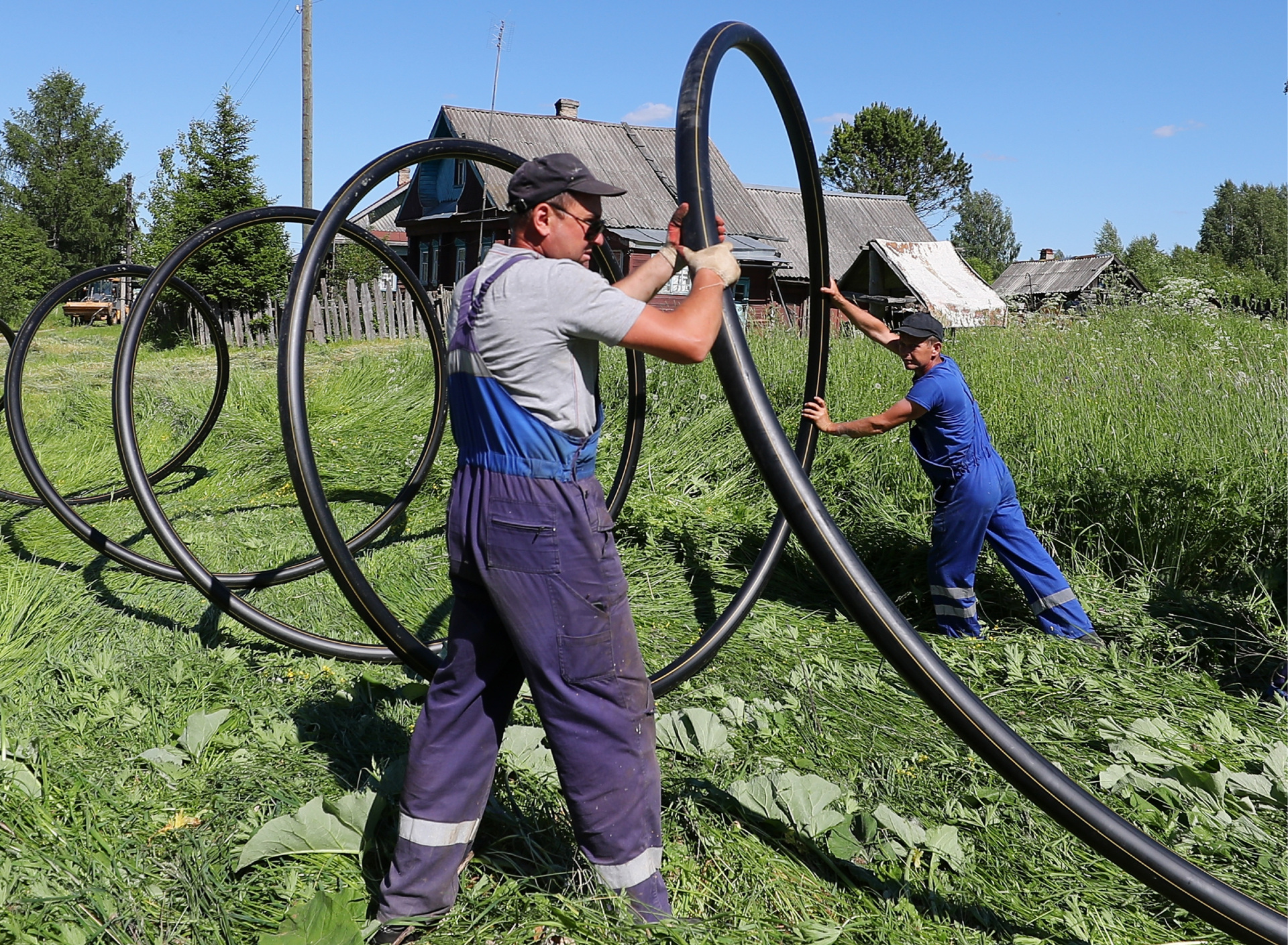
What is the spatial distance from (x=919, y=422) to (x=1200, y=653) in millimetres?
1607

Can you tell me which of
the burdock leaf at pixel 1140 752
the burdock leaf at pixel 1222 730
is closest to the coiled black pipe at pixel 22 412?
the burdock leaf at pixel 1140 752

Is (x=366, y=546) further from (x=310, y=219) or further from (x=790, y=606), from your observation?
(x=790, y=606)

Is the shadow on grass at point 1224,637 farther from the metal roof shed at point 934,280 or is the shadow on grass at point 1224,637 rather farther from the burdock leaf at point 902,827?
the metal roof shed at point 934,280

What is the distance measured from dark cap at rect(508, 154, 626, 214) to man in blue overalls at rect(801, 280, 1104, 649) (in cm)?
233

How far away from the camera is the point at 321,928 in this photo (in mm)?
2334

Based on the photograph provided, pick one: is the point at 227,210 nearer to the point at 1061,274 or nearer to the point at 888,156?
the point at 1061,274

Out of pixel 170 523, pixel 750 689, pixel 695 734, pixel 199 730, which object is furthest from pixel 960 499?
pixel 170 523

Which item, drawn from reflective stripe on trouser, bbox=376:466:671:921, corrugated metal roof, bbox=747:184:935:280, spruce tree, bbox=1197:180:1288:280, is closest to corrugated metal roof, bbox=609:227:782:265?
corrugated metal roof, bbox=747:184:935:280

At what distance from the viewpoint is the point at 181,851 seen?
2.80m

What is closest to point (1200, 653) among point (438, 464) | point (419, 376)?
point (438, 464)

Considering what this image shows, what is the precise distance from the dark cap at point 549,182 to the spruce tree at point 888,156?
73941 mm

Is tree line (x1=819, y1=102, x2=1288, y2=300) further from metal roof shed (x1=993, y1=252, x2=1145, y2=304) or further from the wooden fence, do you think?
the wooden fence

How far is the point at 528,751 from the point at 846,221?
38.0 metres

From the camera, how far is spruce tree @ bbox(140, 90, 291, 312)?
20.9 metres
